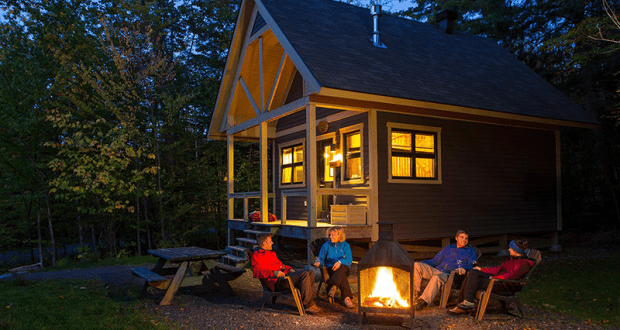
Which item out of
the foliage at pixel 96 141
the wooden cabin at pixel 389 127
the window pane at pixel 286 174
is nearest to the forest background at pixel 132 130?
the foliage at pixel 96 141

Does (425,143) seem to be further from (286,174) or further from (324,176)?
(286,174)

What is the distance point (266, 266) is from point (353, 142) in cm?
546

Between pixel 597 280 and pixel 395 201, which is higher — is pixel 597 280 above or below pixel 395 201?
below

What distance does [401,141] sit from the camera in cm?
1070

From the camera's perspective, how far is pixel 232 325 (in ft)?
18.5

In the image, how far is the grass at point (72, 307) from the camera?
218 inches

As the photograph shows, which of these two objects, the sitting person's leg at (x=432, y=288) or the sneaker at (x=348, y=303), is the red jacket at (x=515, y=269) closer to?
the sitting person's leg at (x=432, y=288)

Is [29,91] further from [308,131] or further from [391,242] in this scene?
[391,242]

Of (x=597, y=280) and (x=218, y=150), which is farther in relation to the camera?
(x=218, y=150)

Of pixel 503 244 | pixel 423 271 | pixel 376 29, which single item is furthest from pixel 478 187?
pixel 423 271

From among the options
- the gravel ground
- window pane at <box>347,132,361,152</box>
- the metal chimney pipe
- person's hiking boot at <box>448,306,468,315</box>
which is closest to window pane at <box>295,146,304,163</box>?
window pane at <box>347,132,361,152</box>

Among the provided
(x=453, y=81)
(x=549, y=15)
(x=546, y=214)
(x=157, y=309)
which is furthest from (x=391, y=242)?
(x=549, y=15)

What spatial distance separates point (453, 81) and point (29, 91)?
11065 mm

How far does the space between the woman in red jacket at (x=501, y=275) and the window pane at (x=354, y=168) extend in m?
5.14
